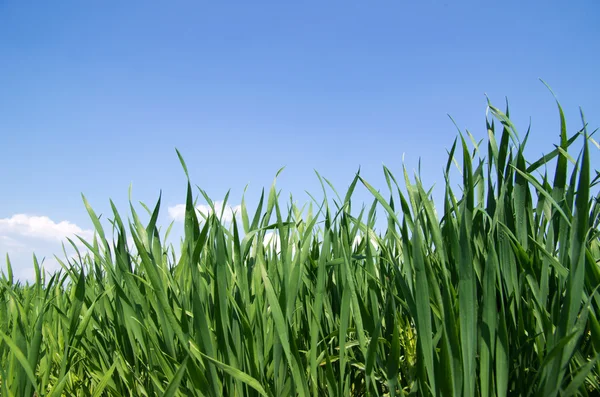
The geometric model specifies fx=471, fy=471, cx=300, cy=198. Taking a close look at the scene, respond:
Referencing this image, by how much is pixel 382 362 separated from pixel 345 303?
0.46ft

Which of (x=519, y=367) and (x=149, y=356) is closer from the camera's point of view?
(x=519, y=367)

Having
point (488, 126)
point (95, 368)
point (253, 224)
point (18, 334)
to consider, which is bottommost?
point (95, 368)

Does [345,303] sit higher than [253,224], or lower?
lower

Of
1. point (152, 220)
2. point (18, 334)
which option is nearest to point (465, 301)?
point (152, 220)

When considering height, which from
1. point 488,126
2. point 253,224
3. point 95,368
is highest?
point 488,126

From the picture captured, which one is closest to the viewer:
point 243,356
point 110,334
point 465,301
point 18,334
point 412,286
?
point 465,301

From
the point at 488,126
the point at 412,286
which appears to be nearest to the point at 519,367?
the point at 412,286

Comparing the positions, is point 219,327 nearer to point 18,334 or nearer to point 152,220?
point 152,220

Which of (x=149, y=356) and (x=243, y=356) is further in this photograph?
(x=149, y=356)

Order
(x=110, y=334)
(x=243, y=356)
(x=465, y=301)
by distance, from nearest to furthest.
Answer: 1. (x=465, y=301)
2. (x=243, y=356)
3. (x=110, y=334)

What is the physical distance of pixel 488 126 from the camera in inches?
34.7

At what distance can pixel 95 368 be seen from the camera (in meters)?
1.27

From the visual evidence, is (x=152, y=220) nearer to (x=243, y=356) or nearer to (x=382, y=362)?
(x=243, y=356)

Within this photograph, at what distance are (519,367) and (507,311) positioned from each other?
0.09m
